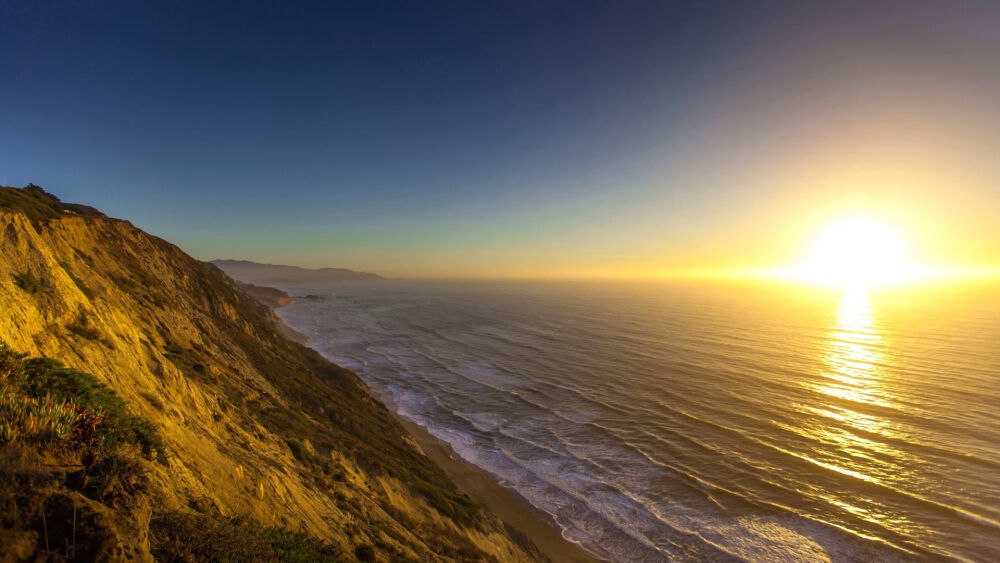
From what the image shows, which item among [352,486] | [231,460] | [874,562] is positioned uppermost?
[231,460]

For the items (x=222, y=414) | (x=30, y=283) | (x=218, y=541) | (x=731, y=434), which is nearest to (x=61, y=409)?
(x=218, y=541)

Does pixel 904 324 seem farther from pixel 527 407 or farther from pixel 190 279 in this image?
pixel 190 279

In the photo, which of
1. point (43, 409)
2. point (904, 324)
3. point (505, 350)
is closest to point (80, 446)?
point (43, 409)

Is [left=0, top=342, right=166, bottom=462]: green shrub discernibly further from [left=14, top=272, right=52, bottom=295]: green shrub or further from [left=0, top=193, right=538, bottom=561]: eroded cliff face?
[left=14, top=272, right=52, bottom=295]: green shrub

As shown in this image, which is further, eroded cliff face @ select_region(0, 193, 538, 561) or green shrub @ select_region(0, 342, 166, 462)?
eroded cliff face @ select_region(0, 193, 538, 561)

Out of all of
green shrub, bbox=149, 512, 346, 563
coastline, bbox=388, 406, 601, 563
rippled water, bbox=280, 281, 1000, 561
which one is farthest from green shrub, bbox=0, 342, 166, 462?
rippled water, bbox=280, 281, 1000, 561

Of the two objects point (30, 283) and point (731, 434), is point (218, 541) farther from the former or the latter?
point (731, 434)

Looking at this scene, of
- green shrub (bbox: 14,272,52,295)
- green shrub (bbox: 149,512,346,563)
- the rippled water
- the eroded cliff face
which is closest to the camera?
green shrub (bbox: 149,512,346,563)
